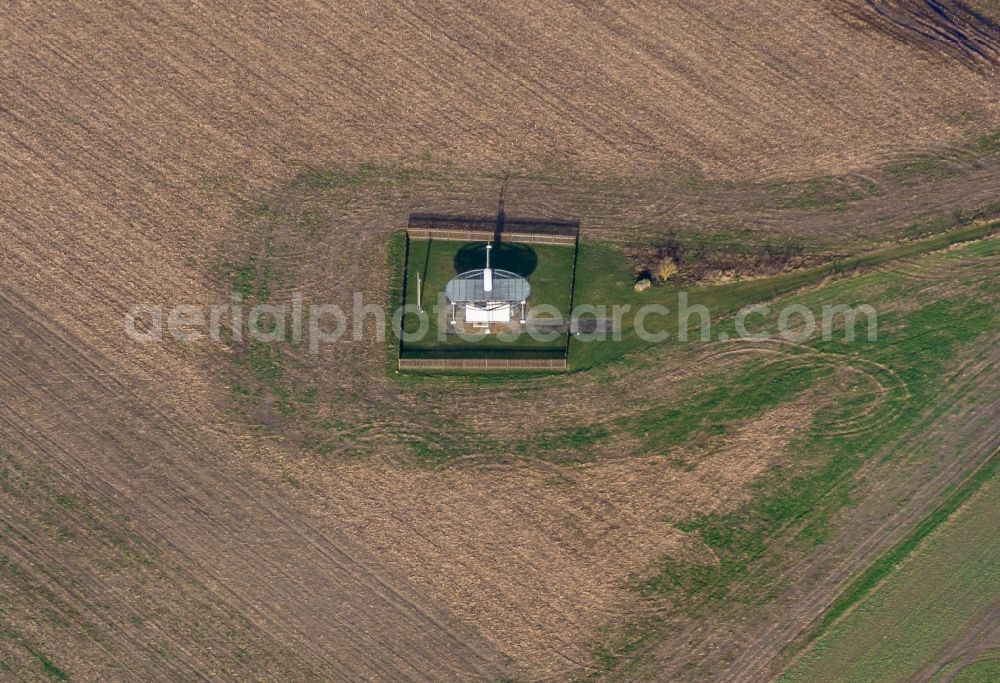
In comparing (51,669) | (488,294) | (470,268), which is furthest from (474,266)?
(51,669)

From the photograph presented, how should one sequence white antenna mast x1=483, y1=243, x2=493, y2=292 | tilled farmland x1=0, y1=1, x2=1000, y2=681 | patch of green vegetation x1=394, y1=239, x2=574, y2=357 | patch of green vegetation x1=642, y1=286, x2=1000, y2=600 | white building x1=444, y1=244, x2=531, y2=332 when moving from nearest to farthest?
tilled farmland x1=0, y1=1, x2=1000, y2=681 → patch of green vegetation x1=642, y1=286, x2=1000, y2=600 → white antenna mast x1=483, y1=243, x2=493, y2=292 → white building x1=444, y1=244, x2=531, y2=332 → patch of green vegetation x1=394, y1=239, x2=574, y2=357

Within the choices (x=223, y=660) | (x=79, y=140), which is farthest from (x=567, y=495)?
(x=79, y=140)

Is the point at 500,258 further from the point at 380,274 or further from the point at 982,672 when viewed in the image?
the point at 982,672

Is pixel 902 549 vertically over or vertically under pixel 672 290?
under

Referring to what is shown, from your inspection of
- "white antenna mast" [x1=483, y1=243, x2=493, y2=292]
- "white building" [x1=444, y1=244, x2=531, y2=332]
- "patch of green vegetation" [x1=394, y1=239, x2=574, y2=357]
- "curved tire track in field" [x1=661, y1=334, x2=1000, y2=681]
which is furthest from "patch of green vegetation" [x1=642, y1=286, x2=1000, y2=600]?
"white antenna mast" [x1=483, y1=243, x2=493, y2=292]

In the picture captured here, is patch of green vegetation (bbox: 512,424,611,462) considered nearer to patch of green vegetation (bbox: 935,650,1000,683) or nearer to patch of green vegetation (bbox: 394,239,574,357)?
patch of green vegetation (bbox: 394,239,574,357)

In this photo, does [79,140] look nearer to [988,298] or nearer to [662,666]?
[662,666]

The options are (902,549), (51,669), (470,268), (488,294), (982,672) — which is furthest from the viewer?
(470,268)

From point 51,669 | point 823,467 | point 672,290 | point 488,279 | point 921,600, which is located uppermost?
point 672,290

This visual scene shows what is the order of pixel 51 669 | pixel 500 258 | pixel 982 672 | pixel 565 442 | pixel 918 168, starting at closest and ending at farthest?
pixel 51 669, pixel 982 672, pixel 565 442, pixel 500 258, pixel 918 168

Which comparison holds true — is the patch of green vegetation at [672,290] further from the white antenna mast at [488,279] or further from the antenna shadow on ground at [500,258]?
the white antenna mast at [488,279]

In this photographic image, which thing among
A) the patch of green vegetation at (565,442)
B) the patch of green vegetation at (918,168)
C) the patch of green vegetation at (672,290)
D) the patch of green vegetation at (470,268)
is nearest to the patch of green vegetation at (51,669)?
the patch of green vegetation at (470,268)
